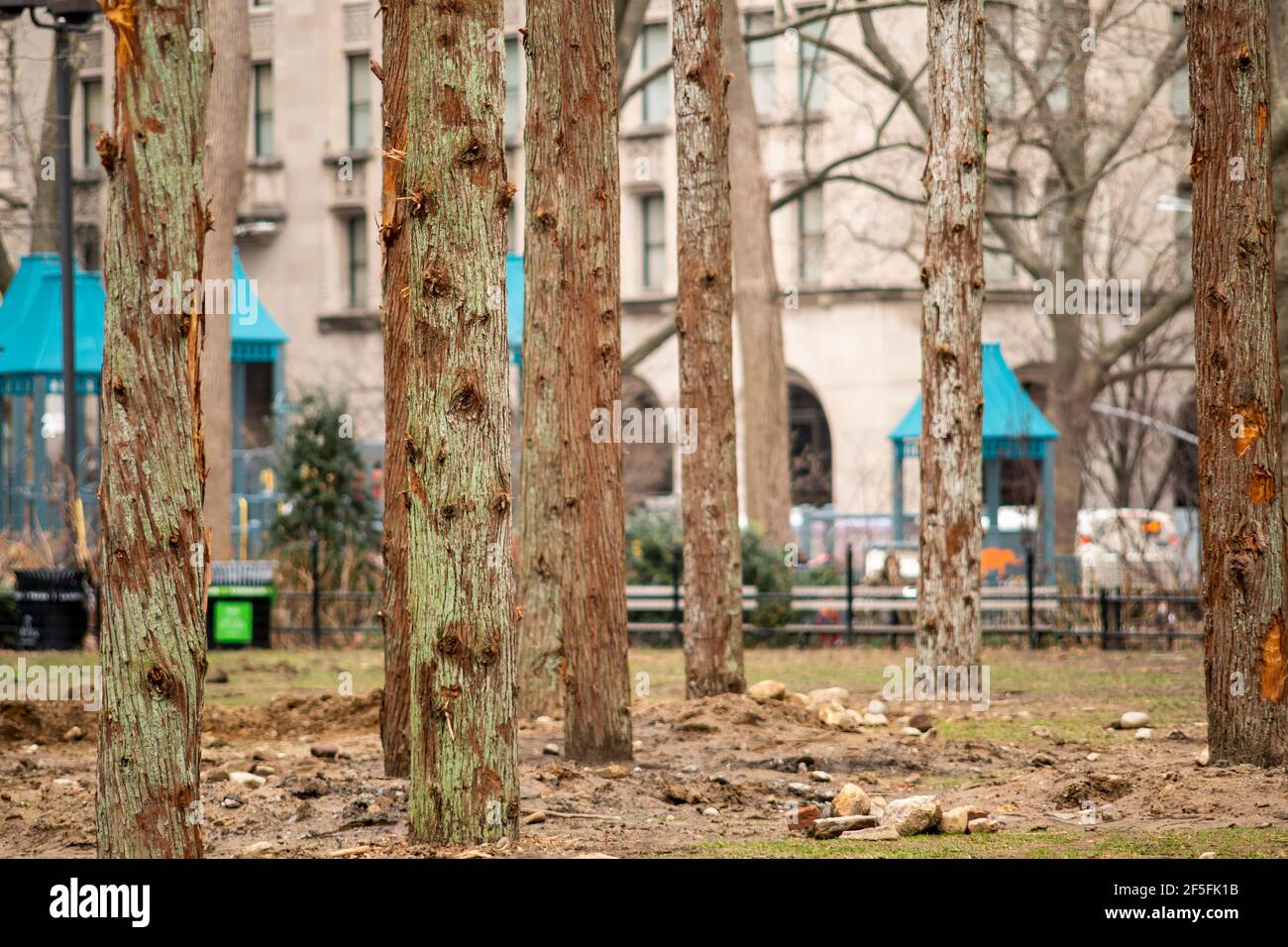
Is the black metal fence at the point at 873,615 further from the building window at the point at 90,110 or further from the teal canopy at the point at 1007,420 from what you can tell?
the building window at the point at 90,110

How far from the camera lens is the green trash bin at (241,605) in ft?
71.6

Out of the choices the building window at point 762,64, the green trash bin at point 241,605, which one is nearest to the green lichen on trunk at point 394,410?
the green trash bin at point 241,605

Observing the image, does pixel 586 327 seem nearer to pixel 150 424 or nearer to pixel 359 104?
pixel 150 424

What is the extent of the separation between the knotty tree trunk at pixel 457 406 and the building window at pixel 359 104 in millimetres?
40228

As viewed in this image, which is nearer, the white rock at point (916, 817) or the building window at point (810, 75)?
the white rock at point (916, 817)

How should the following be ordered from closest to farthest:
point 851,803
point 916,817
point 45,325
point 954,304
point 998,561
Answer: point 916,817 < point 851,803 < point 954,304 < point 998,561 < point 45,325

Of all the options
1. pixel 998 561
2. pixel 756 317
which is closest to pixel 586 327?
pixel 998 561

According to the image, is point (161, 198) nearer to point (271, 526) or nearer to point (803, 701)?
point (803, 701)

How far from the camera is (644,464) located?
3997 cm

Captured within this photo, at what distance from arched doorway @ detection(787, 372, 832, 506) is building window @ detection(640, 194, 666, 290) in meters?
4.45

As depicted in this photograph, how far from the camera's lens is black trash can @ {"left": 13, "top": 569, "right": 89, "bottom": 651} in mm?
19875

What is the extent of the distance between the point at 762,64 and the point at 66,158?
87.7 ft

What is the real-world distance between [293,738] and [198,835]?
660cm

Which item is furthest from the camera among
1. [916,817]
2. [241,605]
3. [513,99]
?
[513,99]
